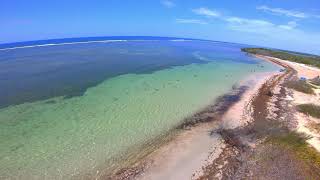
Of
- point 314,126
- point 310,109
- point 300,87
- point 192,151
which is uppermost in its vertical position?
point 300,87

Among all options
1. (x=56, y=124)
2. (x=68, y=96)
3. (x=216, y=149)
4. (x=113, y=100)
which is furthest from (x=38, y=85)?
(x=216, y=149)

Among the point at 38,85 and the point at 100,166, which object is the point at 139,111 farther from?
the point at 38,85

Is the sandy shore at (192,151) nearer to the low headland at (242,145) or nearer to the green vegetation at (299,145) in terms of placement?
the low headland at (242,145)

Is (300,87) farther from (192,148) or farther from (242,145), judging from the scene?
(192,148)

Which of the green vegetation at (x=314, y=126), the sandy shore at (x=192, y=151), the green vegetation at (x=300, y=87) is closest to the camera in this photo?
the sandy shore at (x=192, y=151)

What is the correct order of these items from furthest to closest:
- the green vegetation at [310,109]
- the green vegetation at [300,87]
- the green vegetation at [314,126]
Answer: the green vegetation at [300,87] < the green vegetation at [310,109] < the green vegetation at [314,126]

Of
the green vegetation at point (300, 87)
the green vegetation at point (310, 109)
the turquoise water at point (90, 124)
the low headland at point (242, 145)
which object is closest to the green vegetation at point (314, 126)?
the low headland at point (242, 145)

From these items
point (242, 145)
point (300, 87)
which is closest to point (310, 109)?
point (300, 87)

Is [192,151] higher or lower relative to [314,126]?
lower

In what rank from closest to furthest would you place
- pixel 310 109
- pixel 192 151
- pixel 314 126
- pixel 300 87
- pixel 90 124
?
pixel 192 151, pixel 90 124, pixel 314 126, pixel 310 109, pixel 300 87
